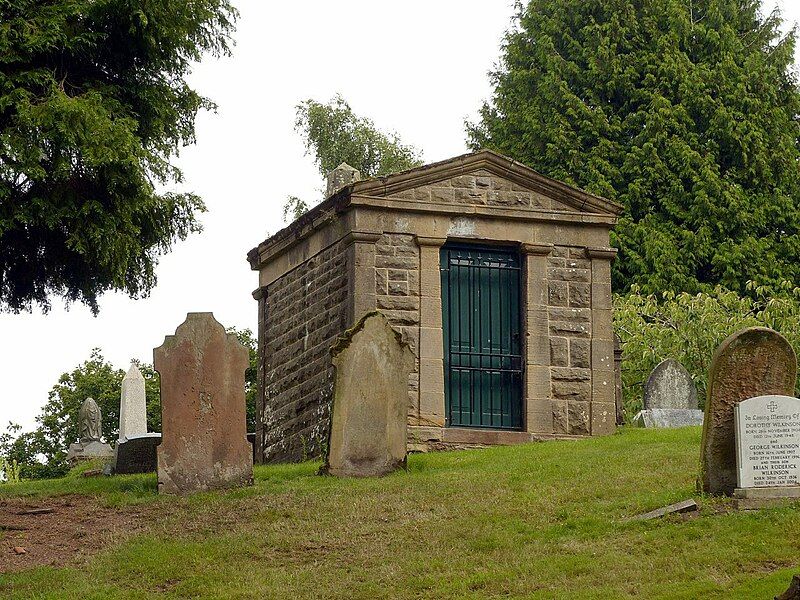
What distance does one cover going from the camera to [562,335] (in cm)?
2166

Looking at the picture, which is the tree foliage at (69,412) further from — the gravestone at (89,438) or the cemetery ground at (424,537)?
the cemetery ground at (424,537)

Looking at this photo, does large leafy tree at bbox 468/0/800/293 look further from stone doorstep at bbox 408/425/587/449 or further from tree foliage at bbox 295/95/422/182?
stone doorstep at bbox 408/425/587/449

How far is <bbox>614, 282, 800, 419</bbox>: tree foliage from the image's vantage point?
99.7 feet

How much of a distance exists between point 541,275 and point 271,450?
4593 millimetres

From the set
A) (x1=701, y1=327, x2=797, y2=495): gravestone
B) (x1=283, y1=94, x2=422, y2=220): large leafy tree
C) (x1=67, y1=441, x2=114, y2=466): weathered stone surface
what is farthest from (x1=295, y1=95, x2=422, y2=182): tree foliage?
(x1=701, y1=327, x2=797, y2=495): gravestone

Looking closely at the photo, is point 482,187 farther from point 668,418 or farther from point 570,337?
point 668,418

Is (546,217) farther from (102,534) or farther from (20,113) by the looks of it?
(102,534)

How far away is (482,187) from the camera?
2162 centimetres

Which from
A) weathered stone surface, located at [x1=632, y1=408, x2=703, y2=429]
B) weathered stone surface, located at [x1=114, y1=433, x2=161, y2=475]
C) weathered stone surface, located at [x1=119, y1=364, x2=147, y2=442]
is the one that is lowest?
weathered stone surface, located at [x1=114, y1=433, x2=161, y2=475]

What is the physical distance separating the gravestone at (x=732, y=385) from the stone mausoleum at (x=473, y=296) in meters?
5.99

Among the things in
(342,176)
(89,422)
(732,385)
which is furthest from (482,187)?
(89,422)

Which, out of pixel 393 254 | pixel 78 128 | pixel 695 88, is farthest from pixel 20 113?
pixel 695 88

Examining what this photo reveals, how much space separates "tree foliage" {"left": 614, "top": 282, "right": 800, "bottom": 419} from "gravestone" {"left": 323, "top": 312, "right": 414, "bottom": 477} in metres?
11.4

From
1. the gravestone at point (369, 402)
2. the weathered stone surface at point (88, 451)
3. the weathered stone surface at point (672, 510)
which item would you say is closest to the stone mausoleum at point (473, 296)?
the gravestone at point (369, 402)
